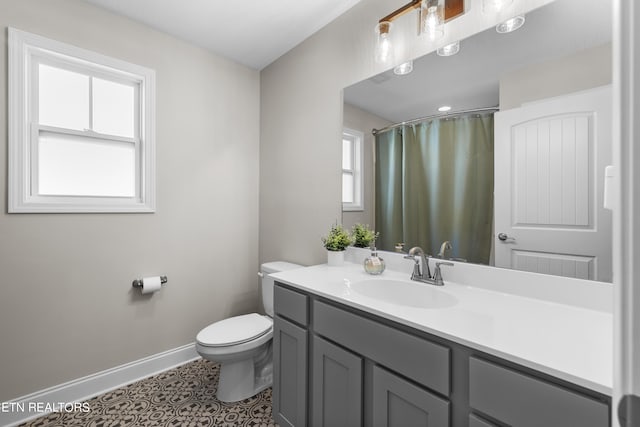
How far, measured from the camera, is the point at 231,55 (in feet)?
7.99

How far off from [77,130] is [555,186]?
2687mm

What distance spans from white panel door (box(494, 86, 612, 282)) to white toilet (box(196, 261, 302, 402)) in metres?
1.45

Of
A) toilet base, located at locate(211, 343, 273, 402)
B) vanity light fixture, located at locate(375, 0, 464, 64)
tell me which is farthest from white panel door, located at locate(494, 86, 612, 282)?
toilet base, located at locate(211, 343, 273, 402)

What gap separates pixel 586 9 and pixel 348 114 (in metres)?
1.17

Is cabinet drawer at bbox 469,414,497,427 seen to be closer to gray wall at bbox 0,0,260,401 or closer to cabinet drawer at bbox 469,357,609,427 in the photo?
cabinet drawer at bbox 469,357,609,427

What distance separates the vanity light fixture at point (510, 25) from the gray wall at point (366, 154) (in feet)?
2.30

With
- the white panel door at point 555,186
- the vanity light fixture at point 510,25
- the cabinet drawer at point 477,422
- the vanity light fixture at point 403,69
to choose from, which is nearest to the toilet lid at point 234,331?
the cabinet drawer at point 477,422

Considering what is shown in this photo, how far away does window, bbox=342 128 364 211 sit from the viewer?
6.17 feet

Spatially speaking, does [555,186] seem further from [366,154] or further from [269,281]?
[269,281]

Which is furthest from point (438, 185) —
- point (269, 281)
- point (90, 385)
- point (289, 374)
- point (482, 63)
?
point (90, 385)

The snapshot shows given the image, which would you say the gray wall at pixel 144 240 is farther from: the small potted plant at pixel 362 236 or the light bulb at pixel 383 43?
the light bulb at pixel 383 43

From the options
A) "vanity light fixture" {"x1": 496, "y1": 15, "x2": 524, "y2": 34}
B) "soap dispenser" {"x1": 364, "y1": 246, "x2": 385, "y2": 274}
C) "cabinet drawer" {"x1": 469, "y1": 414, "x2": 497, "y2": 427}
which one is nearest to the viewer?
"cabinet drawer" {"x1": 469, "y1": 414, "x2": 497, "y2": 427}

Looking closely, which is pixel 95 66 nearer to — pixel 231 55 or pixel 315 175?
pixel 231 55

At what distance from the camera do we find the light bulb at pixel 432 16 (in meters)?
1.38
